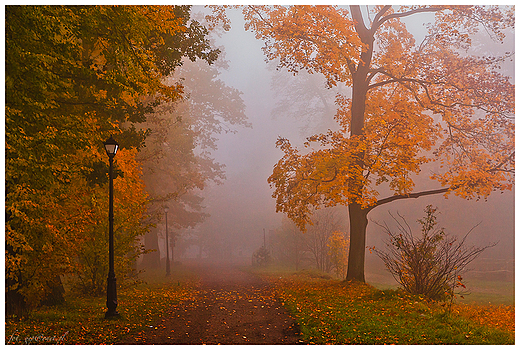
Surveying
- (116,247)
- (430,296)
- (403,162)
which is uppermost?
(403,162)

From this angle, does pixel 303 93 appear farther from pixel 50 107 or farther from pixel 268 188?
pixel 268 188

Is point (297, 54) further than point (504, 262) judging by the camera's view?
No

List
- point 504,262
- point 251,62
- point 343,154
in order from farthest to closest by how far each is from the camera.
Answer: point 251,62 → point 504,262 → point 343,154

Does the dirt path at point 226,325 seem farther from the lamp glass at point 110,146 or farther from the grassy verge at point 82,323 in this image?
the lamp glass at point 110,146

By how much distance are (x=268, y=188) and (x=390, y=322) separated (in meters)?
88.7

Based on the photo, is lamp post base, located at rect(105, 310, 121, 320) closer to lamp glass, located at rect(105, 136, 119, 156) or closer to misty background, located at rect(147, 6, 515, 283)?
lamp glass, located at rect(105, 136, 119, 156)

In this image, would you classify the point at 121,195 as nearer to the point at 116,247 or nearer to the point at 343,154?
the point at 116,247

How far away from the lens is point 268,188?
3809 inches

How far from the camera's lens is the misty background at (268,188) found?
35.9m

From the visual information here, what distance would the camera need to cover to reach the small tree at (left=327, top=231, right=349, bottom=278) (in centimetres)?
2220

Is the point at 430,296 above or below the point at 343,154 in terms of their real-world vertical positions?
below

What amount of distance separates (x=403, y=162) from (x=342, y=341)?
29.1ft

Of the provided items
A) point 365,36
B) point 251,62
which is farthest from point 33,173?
point 251,62
